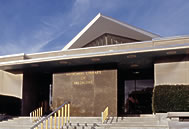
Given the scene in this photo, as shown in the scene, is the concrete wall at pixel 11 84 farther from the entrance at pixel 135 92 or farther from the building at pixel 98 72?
the entrance at pixel 135 92

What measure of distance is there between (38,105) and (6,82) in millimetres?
3208

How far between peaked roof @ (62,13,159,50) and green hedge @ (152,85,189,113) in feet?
28.9

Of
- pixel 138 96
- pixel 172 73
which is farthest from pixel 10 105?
pixel 172 73

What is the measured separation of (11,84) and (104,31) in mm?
8964

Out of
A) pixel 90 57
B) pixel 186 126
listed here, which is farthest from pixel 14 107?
pixel 186 126

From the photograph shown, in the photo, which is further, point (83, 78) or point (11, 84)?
point (11, 84)

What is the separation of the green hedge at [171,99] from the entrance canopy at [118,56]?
7.01 feet

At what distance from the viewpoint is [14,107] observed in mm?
17797

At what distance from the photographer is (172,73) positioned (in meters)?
14.2

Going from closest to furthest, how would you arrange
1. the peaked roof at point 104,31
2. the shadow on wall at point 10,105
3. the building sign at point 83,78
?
the building sign at point 83,78
the shadow on wall at point 10,105
the peaked roof at point 104,31

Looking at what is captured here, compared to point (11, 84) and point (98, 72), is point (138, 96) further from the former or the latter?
point (11, 84)

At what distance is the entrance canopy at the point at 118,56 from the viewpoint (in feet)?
43.5

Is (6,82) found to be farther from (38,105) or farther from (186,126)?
(186,126)

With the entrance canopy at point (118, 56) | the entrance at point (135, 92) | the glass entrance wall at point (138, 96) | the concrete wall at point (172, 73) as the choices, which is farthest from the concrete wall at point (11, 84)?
the concrete wall at point (172, 73)
